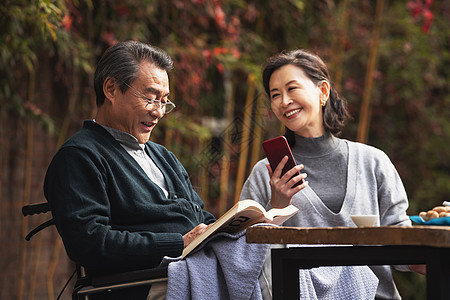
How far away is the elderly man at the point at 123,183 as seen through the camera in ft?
6.31

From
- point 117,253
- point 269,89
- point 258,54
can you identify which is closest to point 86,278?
point 117,253

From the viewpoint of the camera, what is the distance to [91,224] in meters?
1.90

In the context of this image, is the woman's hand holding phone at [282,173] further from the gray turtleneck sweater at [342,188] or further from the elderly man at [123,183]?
the elderly man at [123,183]

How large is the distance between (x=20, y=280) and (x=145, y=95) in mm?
1883

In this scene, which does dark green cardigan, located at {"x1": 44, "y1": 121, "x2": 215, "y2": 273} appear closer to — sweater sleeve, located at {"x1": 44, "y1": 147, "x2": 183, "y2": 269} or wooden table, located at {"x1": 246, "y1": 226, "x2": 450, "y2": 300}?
sweater sleeve, located at {"x1": 44, "y1": 147, "x2": 183, "y2": 269}

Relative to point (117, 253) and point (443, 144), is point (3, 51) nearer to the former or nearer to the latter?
point (117, 253)

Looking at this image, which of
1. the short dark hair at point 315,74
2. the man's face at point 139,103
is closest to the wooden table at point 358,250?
the man's face at point 139,103

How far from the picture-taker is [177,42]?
4.05 meters

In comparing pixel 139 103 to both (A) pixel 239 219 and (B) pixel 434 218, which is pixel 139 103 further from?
(B) pixel 434 218

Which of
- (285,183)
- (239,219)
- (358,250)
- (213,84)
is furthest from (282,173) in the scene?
(213,84)

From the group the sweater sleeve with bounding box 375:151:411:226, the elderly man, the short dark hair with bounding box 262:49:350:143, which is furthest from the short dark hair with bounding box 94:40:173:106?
the sweater sleeve with bounding box 375:151:411:226

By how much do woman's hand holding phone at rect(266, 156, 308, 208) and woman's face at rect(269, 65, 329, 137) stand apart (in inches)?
14.0

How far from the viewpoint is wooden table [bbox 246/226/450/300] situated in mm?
1358

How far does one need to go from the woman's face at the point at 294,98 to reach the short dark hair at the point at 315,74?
0.09ft
